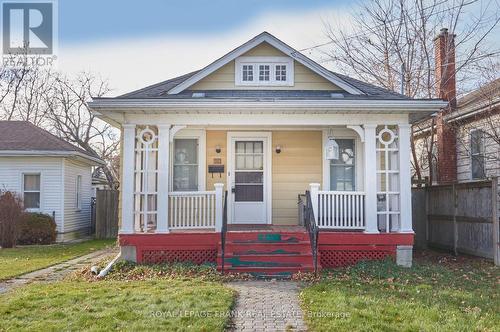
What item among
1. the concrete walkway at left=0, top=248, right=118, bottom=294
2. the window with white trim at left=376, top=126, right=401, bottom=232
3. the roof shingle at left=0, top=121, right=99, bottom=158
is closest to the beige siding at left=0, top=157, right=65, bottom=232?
the roof shingle at left=0, top=121, right=99, bottom=158

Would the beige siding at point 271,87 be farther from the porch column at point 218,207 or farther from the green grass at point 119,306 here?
the green grass at point 119,306

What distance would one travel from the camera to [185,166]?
11.6m

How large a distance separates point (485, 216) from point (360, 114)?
3.78 m

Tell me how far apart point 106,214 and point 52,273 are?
9.71 m

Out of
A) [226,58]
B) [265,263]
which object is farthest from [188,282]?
[226,58]

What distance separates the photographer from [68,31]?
14805mm

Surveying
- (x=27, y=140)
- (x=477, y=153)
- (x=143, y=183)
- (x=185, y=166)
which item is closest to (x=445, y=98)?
(x=477, y=153)

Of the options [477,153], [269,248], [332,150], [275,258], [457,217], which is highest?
[477,153]

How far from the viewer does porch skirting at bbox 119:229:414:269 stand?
9703mm

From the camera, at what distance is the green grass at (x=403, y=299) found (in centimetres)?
550

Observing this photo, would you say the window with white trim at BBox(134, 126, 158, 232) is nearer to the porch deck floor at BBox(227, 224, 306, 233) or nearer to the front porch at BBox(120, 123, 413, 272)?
the front porch at BBox(120, 123, 413, 272)

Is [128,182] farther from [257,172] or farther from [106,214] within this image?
[106,214]

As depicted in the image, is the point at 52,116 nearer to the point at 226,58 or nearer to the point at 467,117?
the point at 226,58

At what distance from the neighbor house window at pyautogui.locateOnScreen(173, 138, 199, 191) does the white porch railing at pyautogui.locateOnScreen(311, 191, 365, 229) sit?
3.25 metres
